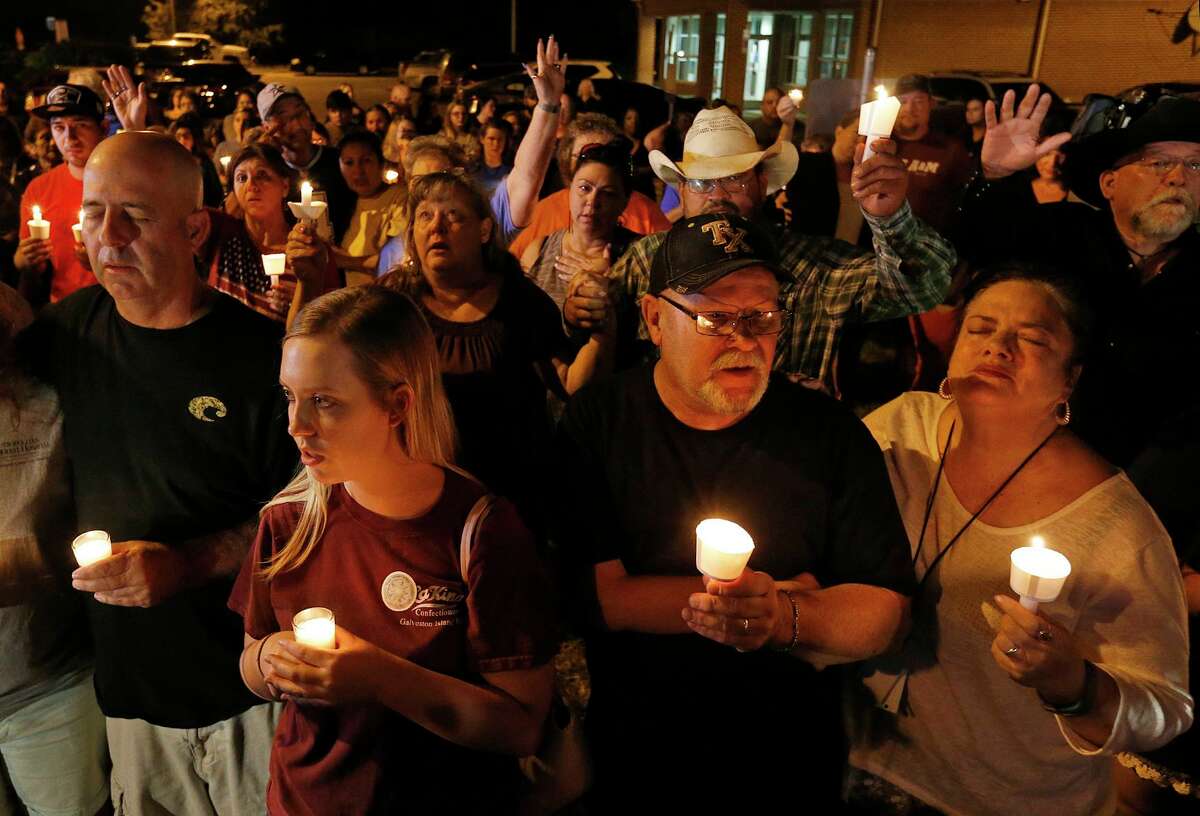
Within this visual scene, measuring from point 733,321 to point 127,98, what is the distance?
160 inches

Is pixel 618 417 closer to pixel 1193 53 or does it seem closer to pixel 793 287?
pixel 793 287

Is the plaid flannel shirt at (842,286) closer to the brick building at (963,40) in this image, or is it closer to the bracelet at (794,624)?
the bracelet at (794,624)

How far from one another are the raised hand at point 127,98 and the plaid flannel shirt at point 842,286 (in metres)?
3.05

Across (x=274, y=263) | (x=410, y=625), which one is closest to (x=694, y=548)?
(x=410, y=625)

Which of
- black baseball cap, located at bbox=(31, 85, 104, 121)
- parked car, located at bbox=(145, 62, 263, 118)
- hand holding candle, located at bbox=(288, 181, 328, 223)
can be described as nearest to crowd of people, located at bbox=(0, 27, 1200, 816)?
hand holding candle, located at bbox=(288, 181, 328, 223)

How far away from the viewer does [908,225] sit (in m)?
3.00

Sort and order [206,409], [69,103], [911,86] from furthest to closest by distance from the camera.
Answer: [911,86]
[69,103]
[206,409]

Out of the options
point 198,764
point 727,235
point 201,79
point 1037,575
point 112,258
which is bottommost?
point 198,764

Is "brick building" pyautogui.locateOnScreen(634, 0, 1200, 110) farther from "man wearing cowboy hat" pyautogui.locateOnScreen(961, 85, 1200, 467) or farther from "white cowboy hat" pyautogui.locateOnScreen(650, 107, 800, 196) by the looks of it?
"white cowboy hat" pyautogui.locateOnScreen(650, 107, 800, 196)

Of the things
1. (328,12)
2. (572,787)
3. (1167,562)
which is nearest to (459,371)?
(572,787)

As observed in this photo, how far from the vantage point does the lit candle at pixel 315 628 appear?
1.83 meters

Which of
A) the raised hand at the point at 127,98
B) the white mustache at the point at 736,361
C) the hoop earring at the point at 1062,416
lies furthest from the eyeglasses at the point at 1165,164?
the raised hand at the point at 127,98

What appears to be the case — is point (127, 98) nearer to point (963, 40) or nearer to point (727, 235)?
point (727, 235)

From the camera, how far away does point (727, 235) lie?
7.46ft
